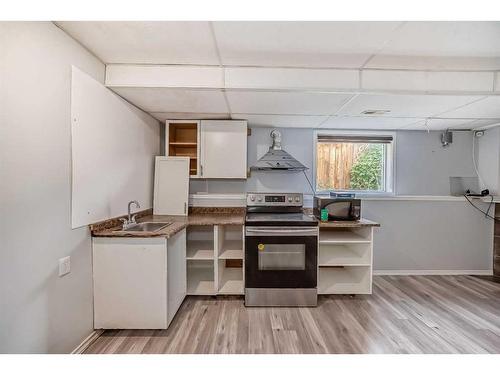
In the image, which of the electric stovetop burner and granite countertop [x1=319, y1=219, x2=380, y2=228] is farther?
the electric stovetop burner

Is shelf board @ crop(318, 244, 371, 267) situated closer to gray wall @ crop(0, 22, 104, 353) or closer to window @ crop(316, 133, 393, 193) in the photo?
window @ crop(316, 133, 393, 193)

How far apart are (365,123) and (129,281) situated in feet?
10.3

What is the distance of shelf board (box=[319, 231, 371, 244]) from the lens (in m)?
2.53

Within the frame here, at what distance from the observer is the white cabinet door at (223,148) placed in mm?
2936

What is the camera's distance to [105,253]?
1.88m

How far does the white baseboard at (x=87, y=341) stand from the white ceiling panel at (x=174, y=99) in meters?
2.01

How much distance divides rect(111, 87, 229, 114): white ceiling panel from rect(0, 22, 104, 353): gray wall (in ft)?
1.62

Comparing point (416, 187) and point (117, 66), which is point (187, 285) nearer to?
point (117, 66)

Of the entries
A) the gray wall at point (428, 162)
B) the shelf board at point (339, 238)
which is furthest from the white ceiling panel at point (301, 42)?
the gray wall at point (428, 162)

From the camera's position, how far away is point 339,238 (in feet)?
8.64

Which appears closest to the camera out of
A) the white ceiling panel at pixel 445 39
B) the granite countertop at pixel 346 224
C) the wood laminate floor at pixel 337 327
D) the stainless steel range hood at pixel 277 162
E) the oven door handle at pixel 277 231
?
the white ceiling panel at pixel 445 39

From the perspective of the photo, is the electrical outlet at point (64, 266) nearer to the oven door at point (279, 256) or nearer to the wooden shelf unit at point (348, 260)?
the oven door at point (279, 256)

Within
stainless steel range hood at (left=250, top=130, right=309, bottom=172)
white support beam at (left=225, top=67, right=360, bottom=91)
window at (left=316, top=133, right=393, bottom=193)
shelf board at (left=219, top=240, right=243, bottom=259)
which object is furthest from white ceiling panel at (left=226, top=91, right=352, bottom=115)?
shelf board at (left=219, top=240, right=243, bottom=259)
